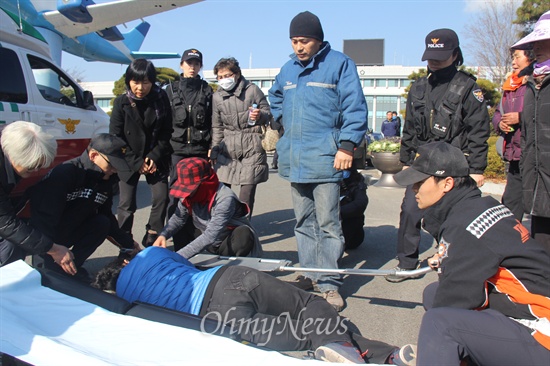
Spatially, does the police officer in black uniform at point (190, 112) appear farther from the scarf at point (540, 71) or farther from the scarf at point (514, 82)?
the scarf at point (540, 71)

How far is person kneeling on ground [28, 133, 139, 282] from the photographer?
3.34 meters

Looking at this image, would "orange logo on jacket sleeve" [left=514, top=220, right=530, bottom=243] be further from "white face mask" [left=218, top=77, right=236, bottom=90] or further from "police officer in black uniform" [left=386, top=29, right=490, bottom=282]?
"white face mask" [left=218, top=77, right=236, bottom=90]

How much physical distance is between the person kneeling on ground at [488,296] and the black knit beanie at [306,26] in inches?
76.1

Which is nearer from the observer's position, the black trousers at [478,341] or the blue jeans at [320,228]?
the black trousers at [478,341]

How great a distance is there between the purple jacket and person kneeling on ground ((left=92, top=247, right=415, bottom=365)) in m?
2.64

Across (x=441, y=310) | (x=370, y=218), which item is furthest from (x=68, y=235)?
(x=370, y=218)

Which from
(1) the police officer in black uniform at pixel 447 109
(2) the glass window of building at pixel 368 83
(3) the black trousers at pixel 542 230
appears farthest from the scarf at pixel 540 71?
(2) the glass window of building at pixel 368 83

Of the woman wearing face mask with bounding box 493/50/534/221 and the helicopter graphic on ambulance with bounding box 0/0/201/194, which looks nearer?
the woman wearing face mask with bounding box 493/50/534/221

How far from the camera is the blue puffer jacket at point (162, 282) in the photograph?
2680 millimetres

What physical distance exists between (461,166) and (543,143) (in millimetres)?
1094

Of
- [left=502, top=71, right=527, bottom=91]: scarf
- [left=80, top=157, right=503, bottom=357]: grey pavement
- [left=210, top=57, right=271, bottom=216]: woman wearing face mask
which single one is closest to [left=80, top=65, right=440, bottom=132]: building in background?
[left=80, top=157, right=503, bottom=357]: grey pavement

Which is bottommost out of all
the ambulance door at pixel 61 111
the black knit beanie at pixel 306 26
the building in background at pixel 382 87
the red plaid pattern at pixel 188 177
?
the building in background at pixel 382 87

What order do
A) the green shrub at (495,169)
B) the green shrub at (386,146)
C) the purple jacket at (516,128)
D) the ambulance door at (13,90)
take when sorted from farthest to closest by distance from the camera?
the green shrub at (495,169)
the green shrub at (386,146)
the ambulance door at (13,90)
the purple jacket at (516,128)

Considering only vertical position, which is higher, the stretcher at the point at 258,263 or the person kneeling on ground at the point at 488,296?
the person kneeling on ground at the point at 488,296
